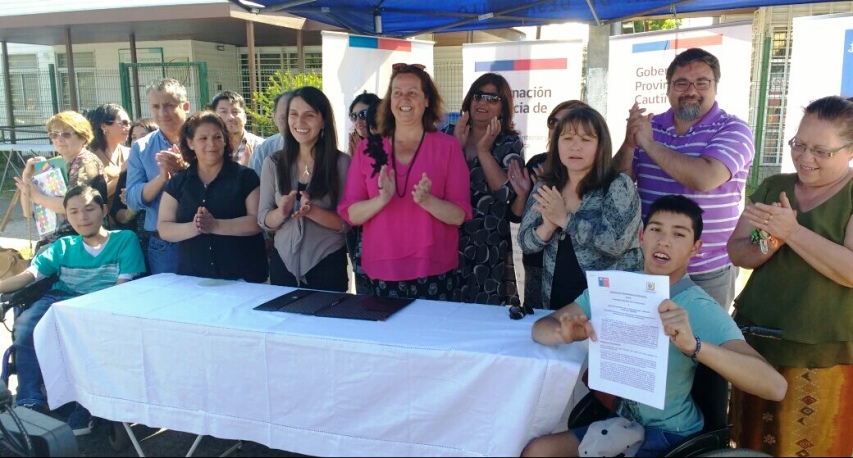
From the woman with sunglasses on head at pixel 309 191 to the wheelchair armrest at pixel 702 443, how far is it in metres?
1.99

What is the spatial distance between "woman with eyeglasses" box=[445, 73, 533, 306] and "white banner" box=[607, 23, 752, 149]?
1.61m

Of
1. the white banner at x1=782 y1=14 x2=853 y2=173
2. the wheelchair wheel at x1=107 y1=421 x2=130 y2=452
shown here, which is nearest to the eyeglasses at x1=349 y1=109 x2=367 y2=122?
the wheelchair wheel at x1=107 y1=421 x2=130 y2=452

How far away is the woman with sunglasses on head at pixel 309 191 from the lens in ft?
10.5

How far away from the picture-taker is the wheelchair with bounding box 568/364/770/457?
1.88 meters

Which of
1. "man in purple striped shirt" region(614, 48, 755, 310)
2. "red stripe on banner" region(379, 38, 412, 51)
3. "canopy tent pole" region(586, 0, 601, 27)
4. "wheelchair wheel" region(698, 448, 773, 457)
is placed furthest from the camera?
"red stripe on banner" region(379, 38, 412, 51)

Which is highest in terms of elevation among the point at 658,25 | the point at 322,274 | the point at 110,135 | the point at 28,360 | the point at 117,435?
the point at 658,25

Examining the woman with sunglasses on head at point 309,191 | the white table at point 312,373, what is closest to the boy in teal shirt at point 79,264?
the white table at point 312,373

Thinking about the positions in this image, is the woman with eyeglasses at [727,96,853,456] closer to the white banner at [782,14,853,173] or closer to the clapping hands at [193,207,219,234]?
the white banner at [782,14,853,173]

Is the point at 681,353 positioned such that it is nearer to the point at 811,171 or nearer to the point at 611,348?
the point at 611,348

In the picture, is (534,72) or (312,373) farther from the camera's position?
(534,72)

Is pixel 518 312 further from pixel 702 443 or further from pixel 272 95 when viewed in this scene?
pixel 272 95

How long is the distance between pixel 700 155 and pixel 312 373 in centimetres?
207

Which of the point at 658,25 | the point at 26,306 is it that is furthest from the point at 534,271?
the point at 658,25

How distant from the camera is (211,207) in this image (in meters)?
3.27
